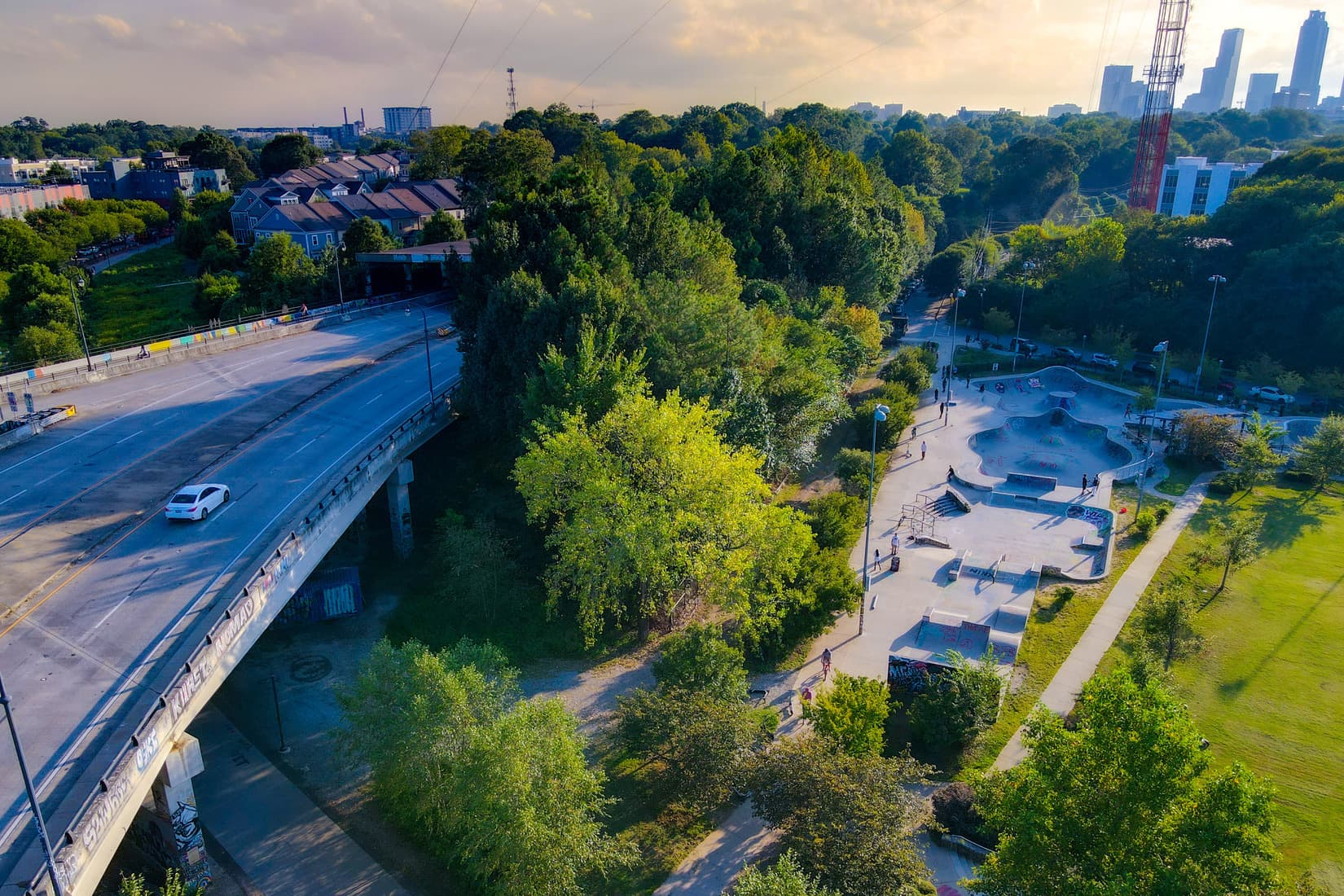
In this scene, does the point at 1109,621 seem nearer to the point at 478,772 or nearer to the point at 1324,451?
the point at 1324,451

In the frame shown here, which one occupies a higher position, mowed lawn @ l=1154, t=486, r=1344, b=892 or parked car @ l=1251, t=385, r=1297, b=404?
parked car @ l=1251, t=385, r=1297, b=404

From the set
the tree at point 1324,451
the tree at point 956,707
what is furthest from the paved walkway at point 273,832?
the tree at point 1324,451

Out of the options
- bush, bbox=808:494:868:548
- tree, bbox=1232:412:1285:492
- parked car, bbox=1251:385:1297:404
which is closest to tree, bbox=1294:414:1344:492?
tree, bbox=1232:412:1285:492

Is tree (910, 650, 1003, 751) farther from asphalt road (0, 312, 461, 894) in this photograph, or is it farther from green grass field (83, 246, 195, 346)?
green grass field (83, 246, 195, 346)

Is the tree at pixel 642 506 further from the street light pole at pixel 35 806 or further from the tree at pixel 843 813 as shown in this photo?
the street light pole at pixel 35 806

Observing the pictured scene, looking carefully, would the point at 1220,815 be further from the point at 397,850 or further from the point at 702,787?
the point at 397,850

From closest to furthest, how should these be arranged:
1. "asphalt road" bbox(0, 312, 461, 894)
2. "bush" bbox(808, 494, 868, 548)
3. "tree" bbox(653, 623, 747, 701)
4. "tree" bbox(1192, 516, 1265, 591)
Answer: "asphalt road" bbox(0, 312, 461, 894) < "tree" bbox(653, 623, 747, 701) < "tree" bbox(1192, 516, 1265, 591) < "bush" bbox(808, 494, 868, 548)
